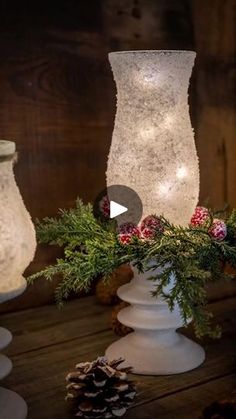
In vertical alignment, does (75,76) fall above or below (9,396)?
above

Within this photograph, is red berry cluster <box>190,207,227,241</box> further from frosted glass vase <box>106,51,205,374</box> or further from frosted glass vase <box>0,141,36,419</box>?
frosted glass vase <box>0,141,36,419</box>

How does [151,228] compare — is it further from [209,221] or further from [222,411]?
[222,411]

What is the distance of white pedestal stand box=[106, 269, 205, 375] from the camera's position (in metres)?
0.93

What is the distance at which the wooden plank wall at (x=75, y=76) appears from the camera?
1154 mm

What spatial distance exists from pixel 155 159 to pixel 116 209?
106 mm

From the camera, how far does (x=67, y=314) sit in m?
1.19

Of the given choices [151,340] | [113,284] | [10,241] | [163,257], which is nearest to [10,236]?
[10,241]

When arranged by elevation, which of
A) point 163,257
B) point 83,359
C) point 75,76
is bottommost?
point 83,359

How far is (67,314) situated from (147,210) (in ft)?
1.16

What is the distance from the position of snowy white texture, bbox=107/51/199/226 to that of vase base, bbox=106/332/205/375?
0.20m

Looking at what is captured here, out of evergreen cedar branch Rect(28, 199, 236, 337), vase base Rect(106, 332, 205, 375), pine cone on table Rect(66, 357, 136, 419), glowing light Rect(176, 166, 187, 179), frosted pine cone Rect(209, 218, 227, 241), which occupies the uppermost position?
glowing light Rect(176, 166, 187, 179)

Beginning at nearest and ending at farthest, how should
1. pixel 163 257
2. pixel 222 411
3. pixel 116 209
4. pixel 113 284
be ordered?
pixel 222 411, pixel 163 257, pixel 116 209, pixel 113 284

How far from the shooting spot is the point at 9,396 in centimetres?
82
